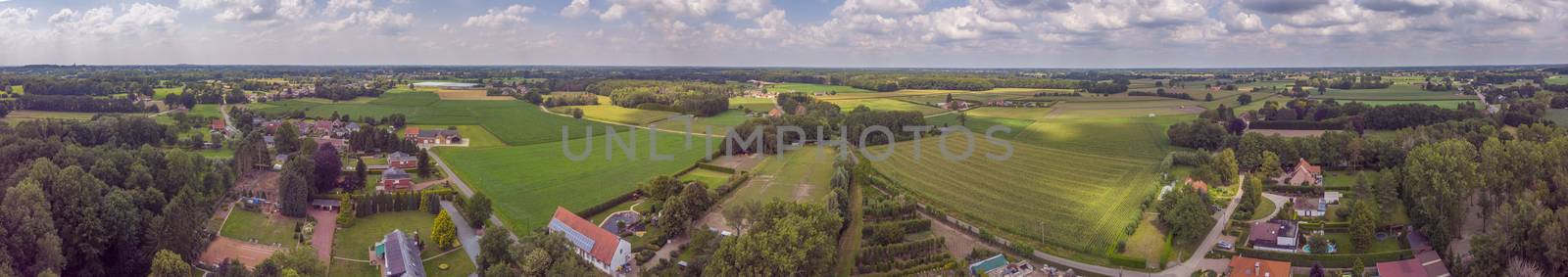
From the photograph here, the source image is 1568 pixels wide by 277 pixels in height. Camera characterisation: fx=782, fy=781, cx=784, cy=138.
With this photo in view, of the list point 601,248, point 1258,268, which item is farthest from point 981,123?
point 601,248

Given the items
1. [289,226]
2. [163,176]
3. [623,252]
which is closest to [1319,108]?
A: [623,252]

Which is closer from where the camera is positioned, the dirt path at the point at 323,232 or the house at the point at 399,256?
the house at the point at 399,256

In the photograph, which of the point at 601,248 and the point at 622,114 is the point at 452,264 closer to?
the point at 601,248

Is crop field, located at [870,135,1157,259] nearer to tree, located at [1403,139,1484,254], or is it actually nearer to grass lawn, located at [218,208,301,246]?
tree, located at [1403,139,1484,254]

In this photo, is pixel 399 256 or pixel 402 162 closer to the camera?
pixel 399 256

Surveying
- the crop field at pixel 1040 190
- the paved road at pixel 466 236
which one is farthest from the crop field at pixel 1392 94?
the paved road at pixel 466 236

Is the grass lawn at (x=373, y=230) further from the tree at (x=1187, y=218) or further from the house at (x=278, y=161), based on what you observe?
the tree at (x=1187, y=218)
